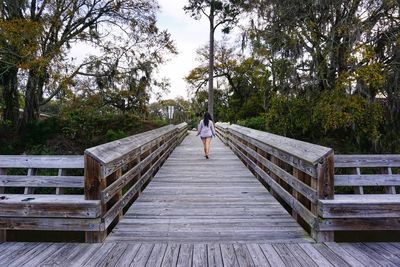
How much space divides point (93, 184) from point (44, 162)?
32.6 inches

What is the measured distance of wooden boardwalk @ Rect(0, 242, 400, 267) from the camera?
99.9 inches

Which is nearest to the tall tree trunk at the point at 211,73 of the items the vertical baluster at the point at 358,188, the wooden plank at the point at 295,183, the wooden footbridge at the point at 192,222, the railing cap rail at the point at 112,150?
the wooden plank at the point at 295,183

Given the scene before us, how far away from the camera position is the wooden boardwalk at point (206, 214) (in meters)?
3.13

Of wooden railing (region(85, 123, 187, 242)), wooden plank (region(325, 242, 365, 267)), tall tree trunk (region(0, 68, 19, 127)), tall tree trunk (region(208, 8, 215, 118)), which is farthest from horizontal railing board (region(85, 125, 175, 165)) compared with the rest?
tall tree trunk (region(208, 8, 215, 118))

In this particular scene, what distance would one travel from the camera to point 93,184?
2896 mm

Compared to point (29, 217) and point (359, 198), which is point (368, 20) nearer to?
point (359, 198)

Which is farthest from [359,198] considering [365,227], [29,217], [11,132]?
[11,132]

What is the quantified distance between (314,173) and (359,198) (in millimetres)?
596

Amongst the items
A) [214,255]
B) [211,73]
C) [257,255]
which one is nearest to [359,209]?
[257,255]

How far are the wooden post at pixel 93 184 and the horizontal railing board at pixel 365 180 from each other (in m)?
2.47

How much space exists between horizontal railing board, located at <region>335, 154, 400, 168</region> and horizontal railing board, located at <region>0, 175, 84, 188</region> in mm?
2895

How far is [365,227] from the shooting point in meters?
2.87

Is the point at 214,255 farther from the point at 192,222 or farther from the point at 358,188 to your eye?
the point at 358,188

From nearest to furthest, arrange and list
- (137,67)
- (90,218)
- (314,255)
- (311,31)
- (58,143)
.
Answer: (314,255)
(90,218)
(311,31)
(58,143)
(137,67)
